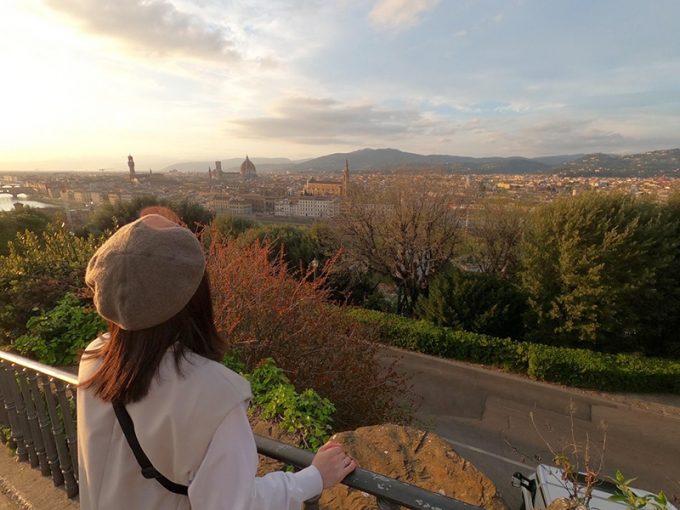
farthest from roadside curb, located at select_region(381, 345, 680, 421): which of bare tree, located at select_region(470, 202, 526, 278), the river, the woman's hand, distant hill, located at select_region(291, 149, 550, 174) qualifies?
distant hill, located at select_region(291, 149, 550, 174)

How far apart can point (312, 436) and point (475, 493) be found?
4.42 ft

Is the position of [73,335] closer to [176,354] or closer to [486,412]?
[176,354]

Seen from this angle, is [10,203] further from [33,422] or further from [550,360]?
[550,360]

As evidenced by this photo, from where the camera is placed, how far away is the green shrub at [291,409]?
11.0 ft

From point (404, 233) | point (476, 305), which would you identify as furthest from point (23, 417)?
point (404, 233)

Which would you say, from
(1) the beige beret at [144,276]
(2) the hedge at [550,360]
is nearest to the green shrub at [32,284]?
(1) the beige beret at [144,276]

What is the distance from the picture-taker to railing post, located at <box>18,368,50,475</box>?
2.60m

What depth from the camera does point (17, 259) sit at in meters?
6.90

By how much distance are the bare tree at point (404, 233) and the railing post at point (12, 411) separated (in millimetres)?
13889

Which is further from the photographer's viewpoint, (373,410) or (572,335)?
(572,335)

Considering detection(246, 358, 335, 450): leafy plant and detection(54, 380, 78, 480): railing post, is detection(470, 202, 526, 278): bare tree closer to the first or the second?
detection(246, 358, 335, 450): leafy plant

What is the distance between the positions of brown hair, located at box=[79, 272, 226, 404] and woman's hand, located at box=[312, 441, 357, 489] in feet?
1.73

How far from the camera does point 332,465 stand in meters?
1.30

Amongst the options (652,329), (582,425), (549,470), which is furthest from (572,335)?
(549,470)
